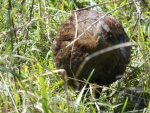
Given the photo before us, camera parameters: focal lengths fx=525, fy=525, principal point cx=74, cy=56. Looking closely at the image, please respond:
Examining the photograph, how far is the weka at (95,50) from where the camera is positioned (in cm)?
353

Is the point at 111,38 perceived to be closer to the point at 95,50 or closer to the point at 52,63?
the point at 95,50

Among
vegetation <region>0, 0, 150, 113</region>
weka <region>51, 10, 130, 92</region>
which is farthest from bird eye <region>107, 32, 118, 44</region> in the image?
vegetation <region>0, 0, 150, 113</region>

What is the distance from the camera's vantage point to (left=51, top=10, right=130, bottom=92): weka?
353 cm

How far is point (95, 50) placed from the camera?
352 centimetres

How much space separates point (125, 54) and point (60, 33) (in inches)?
20.5

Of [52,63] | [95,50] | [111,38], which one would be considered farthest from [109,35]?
[52,63]

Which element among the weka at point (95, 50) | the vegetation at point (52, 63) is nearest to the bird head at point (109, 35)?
the weka at point (95, 50)

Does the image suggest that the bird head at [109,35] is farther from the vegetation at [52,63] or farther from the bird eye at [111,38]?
the vegetation at [52,63]

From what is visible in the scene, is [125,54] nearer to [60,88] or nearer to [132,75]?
[132,75]

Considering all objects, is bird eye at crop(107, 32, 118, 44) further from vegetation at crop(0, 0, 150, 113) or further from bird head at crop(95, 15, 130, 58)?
vegetation at crop(0, 0, 150, 113)

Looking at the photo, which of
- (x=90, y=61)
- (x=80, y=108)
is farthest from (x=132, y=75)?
(x=80, y=108)

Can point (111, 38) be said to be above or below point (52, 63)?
above

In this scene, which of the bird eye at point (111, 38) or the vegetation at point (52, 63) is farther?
the bird eye at point (111, 38)

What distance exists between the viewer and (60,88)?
3812 millimetres
